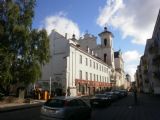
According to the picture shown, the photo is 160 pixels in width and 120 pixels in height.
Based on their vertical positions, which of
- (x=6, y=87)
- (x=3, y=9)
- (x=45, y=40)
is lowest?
(x=6, y=87)

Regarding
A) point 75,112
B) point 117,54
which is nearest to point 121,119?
point 75,112

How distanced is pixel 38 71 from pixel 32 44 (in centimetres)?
363

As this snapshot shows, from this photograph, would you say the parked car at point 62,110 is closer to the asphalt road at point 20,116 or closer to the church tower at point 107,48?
the asphalt road at point 20,116

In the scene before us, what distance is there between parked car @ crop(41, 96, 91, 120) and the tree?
570 inches

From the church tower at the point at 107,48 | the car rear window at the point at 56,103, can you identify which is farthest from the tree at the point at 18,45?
the church tower at the point at 107,48

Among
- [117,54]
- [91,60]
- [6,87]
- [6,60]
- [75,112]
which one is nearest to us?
[75,112]

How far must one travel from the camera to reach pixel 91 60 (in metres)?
57.7

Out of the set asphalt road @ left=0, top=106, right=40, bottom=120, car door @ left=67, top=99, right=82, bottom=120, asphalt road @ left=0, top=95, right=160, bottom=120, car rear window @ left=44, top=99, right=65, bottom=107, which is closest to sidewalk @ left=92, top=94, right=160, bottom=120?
asphalt road @ left=0, top=95, right=160, bottom=120

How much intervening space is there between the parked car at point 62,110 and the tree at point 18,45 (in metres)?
14.5

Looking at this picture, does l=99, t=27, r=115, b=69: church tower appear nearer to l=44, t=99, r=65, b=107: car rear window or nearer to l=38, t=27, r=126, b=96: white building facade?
l=38, t=27, r=126, b=96: white building facade

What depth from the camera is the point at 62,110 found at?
483 inches

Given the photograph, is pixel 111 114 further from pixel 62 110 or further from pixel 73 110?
pixel 62 110

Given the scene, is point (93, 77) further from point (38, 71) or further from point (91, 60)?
point (38, 71)

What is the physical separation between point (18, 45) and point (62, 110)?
17759 millimetres
